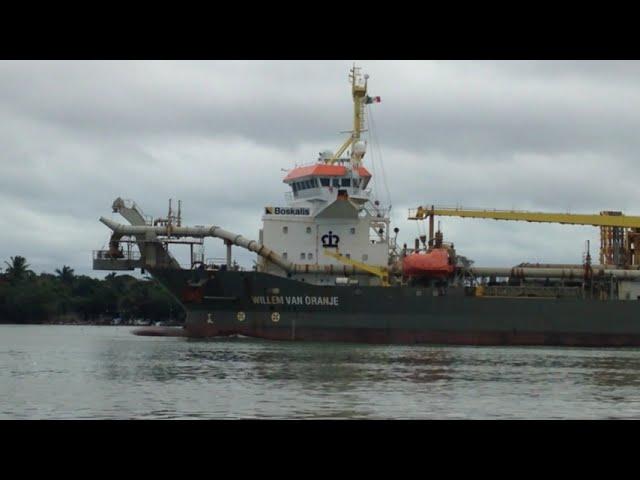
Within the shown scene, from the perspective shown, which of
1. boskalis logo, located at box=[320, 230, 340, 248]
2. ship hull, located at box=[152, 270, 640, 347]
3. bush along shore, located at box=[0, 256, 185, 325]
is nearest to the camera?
ship hull, located at box=[152, 270, 640, 347]

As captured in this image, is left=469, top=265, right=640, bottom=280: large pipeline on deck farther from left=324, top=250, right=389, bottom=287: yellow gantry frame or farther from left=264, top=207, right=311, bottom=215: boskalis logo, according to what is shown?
left=264, top=207, right=311, bottom=215: boskalis logo

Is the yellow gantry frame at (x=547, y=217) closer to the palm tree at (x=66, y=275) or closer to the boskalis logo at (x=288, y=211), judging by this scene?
the boskalis logo at (x=288, y=211)

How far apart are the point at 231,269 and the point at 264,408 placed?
91.9 feet

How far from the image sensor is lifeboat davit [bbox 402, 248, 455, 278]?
43594 mm

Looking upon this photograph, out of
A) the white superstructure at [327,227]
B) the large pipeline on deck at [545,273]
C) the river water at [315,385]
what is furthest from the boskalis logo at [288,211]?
the river water at [315,385]

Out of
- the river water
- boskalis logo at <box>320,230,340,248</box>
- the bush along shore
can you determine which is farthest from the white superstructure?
the bush along shore

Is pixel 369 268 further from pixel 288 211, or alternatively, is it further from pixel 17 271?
pixel 17 271

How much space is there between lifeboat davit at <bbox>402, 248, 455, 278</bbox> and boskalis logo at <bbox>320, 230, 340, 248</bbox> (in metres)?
3.45

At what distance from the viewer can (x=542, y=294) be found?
147ft

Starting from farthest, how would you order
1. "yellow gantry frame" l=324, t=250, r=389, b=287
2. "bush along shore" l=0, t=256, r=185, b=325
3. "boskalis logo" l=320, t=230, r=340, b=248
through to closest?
1. "bush along shore" l=0, t=256, r=185, b=325
2. "boskalis logo" l=320, t=230, r=340, b=248
3. "yellow gantry frame" l=324, t=250, r=389, b=287

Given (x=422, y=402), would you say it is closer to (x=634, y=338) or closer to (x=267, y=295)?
(x=267, y=295)

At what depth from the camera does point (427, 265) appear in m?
43.6

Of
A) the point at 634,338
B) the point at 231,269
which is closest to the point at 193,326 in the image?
the point at 231,269

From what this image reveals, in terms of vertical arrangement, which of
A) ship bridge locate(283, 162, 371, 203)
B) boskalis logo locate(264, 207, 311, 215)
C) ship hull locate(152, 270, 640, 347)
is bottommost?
ship hull locate(152, 270, 640, 347)
